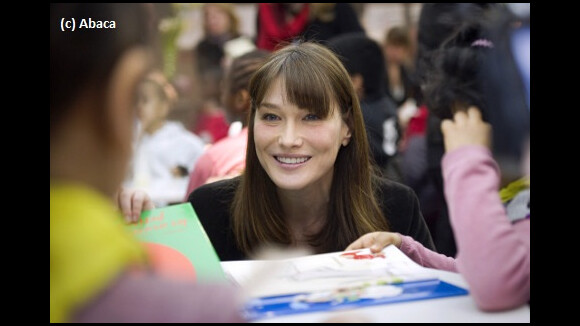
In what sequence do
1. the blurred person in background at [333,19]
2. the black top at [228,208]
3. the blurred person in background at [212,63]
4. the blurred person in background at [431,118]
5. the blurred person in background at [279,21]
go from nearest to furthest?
the black top at [228,208], the blurred person in background at [431,118], the blurred person in background at [279,21], the blurred person in background at [333,19], the blurred person in background at [212,63]

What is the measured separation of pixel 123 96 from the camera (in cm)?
117

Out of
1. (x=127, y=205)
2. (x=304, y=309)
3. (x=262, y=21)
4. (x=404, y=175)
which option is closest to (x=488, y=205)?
(x=304, y=309)

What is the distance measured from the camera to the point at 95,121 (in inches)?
45.2

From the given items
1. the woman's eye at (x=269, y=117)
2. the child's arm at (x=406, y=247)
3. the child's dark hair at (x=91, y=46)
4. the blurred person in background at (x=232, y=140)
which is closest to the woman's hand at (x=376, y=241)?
the child's arm at (x=406, y=247)

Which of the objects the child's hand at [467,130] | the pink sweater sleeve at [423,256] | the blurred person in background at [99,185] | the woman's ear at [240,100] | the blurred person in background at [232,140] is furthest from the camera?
the woman's ear at [240,100]

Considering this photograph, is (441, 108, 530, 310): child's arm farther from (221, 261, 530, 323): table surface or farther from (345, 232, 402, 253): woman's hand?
(345, 232, 402, 253): woman's hand

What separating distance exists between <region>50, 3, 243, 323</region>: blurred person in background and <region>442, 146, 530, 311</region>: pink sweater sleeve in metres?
0.45

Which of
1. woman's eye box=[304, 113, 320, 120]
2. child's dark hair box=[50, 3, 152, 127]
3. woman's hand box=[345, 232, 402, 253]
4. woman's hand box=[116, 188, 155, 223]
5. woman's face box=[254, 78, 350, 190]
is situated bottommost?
woman's hand box=[345, 232, 402, 253]

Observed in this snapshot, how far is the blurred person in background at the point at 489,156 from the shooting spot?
134 cm

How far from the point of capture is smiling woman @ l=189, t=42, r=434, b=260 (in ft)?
6.06

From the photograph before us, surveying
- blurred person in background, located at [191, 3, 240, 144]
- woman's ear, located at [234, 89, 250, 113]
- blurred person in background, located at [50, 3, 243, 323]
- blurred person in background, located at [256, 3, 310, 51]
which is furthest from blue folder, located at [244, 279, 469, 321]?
blurred person in background, located at [191, 3, 240, 144]

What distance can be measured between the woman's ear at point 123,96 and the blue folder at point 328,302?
34 cm

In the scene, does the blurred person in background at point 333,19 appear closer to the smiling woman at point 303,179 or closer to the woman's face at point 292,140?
the smiling woman at point 303,179

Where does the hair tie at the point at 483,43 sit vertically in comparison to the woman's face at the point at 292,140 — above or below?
above
